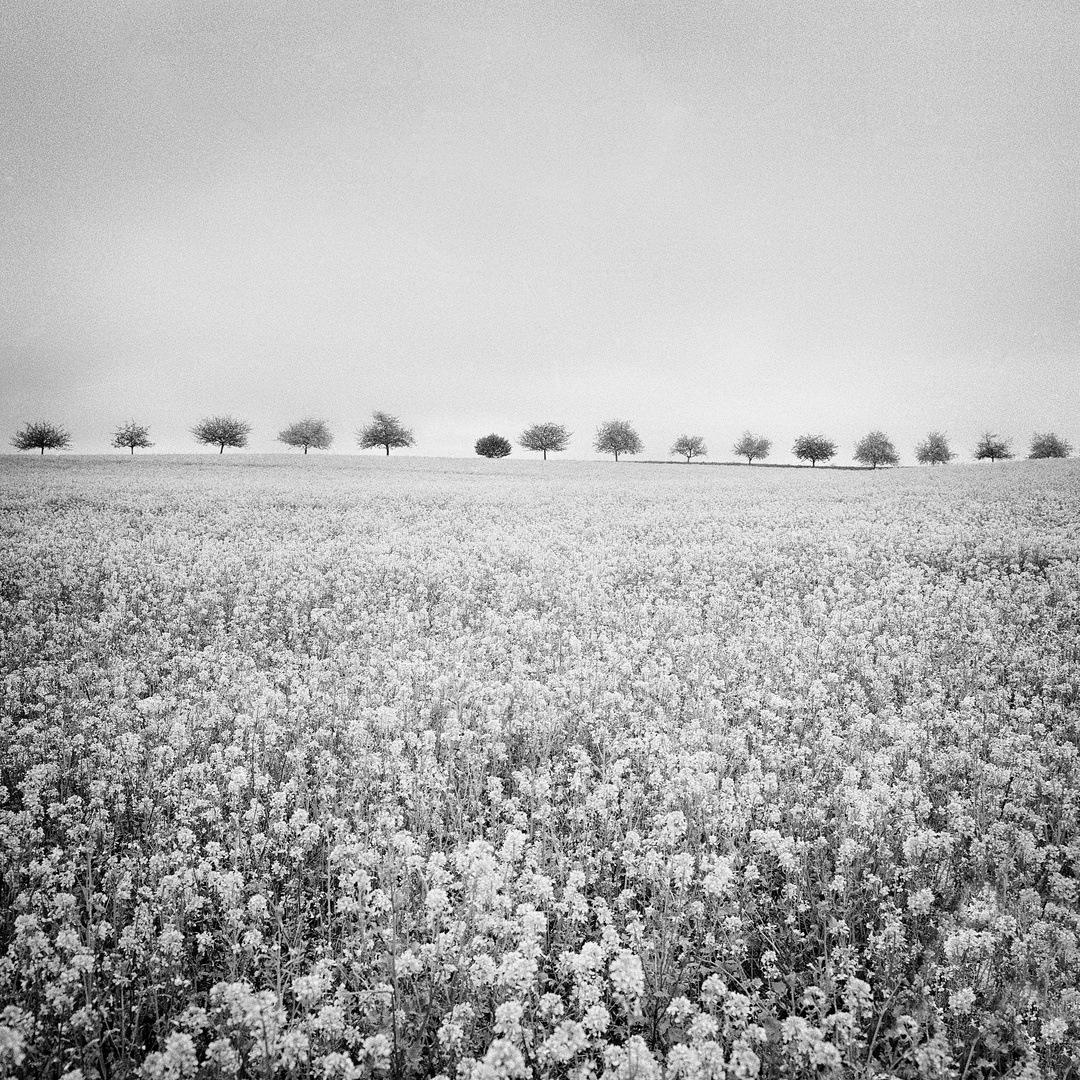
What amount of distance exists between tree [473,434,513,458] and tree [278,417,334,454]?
26.9 metres

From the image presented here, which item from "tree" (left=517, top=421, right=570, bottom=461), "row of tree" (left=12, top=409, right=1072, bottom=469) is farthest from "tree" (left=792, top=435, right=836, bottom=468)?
"tree" (left=517, top=421, right=570, bottom=461)

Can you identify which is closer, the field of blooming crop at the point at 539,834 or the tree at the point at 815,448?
the field of blooming crop at the point at 539,834

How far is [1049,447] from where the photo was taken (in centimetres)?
10238

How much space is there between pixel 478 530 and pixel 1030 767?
1491 centimetres

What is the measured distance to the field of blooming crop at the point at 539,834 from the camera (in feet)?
9.57

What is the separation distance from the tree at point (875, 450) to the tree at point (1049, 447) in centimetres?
2462

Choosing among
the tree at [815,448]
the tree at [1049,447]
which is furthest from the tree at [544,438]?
the tree at [1049,447]

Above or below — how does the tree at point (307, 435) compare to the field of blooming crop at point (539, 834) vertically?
above

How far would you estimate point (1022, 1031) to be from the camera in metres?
2.90

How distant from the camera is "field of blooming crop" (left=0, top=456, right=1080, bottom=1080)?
2.92m

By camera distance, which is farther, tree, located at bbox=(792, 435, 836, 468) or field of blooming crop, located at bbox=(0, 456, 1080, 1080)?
tree, located at bbox=(792, 435, 836, 468)

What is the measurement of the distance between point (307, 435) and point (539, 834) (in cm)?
10078

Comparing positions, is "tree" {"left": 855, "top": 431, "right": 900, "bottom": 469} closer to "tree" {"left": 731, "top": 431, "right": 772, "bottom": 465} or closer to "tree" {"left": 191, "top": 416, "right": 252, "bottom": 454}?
"tree" {"left": 731, "top": 431, "right": 772, "bottom": 465}

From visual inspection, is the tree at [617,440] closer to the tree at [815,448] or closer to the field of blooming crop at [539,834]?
the tree at [815,448]
